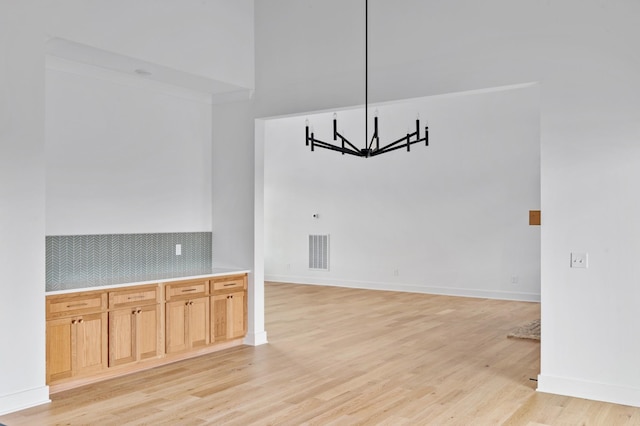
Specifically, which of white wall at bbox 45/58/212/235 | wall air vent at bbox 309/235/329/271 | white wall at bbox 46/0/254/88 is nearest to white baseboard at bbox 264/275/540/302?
wall air vent at bbox 309/235/329/271

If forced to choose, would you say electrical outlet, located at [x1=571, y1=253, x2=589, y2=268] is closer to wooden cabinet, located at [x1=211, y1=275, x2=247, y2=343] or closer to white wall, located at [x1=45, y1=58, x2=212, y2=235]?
wooden cabinet, located at [x1=211, y1=275, x2=247, y2=343]

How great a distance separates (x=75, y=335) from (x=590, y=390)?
4.10 m

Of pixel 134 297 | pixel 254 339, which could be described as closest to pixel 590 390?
pixel 254 339

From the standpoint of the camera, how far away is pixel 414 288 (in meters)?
10.6

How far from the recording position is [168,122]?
620 centimetres

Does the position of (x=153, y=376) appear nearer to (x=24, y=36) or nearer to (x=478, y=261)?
(x=24, y=36)

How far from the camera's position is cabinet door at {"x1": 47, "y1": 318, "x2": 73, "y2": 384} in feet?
14.9

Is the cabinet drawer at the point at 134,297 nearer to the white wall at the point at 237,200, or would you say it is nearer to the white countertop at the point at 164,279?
the white countertop at the point at 164,279

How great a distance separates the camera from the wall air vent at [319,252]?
11.7 m

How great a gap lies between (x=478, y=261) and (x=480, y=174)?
1.50 m

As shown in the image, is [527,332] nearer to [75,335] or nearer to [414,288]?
[414,288]

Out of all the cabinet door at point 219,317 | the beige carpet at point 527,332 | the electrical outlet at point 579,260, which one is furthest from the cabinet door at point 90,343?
the beige carpet at point 527,332

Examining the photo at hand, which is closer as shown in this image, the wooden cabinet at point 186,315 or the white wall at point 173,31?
the white wall at point 173,31

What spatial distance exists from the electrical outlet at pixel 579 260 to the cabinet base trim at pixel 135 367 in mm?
3500
